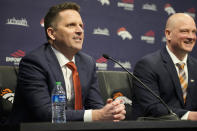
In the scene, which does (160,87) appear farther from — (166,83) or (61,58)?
(61,58)

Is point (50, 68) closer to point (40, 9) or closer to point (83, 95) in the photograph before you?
point (83, 95)

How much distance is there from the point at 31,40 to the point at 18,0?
0.45 m

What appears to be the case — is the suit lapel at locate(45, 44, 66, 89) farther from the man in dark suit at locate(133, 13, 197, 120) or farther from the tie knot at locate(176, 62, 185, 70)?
the tie knot at locate(176, 62, 185, 70)

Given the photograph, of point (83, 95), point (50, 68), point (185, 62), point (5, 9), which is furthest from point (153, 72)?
point (5, 9)

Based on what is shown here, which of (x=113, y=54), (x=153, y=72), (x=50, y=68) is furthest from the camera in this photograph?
(x=113, y=54)

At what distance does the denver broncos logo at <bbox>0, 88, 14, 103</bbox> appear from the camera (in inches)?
106

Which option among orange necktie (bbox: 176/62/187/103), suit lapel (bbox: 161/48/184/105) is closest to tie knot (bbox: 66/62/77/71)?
suit lapel (bbox: 161/48/184/105)

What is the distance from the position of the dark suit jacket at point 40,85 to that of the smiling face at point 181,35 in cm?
117

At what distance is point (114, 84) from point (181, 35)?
91 cm

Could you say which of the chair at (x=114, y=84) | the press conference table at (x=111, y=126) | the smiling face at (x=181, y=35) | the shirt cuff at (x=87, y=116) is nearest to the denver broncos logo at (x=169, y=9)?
the smiling face at (x=181, y=35)

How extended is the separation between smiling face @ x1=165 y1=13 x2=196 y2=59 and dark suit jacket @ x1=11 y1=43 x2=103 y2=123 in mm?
1169

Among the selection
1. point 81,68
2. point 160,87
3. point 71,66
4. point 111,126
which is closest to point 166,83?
point 160,87

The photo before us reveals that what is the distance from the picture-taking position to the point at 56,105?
217 centimetres

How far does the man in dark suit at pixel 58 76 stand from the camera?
7.37 ft
